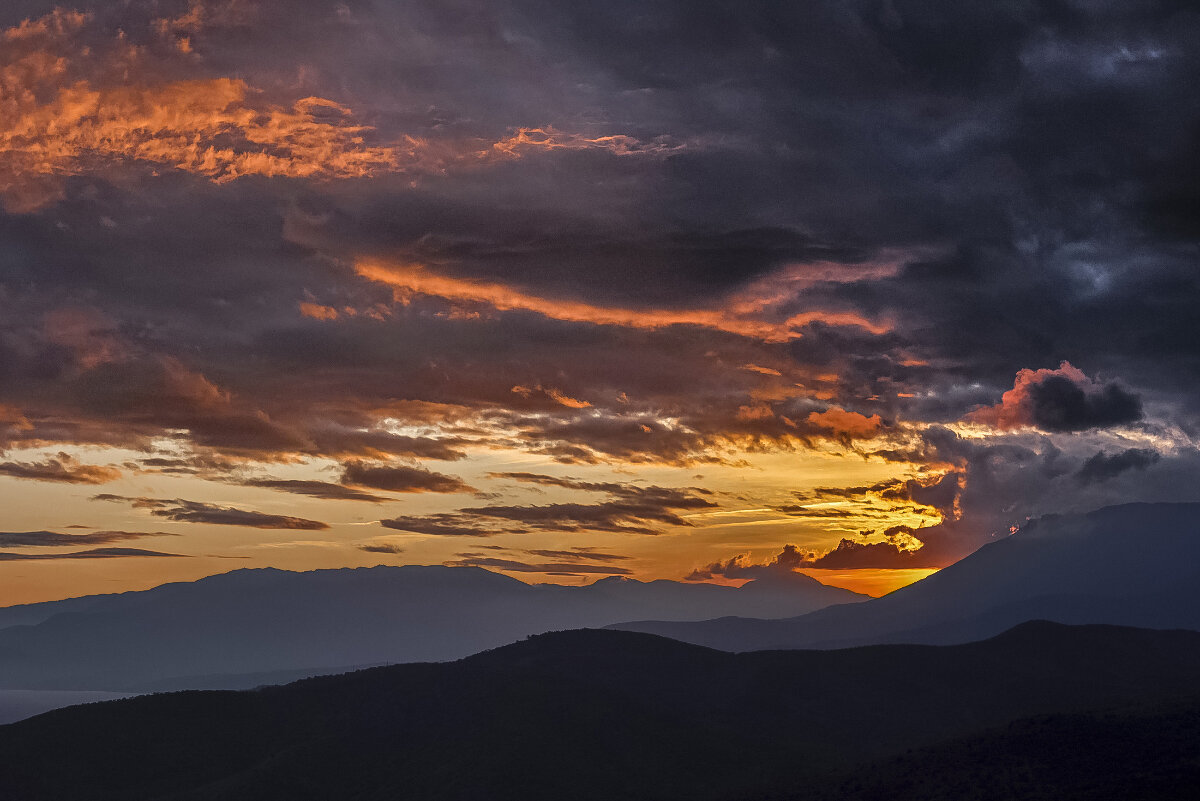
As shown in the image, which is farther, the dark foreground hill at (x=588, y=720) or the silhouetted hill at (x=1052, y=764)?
the dark foreground hill at (x=588, y=720)

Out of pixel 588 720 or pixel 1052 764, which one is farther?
pixel 588 720

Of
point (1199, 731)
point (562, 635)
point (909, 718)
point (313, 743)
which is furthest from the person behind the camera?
point (562, 635)

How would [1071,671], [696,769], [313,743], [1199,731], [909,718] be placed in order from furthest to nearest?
[1071,671] → [909,718] → [313,743] → [696,769] → [1199,731]

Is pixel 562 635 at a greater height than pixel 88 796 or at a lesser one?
greater

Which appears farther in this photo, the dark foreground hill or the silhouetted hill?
the dark foreground hill

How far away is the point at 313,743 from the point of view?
12412cm

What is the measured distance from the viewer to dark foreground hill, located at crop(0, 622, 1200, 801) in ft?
360

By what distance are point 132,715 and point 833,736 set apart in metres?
90.3

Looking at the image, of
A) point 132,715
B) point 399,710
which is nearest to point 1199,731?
point 399,710

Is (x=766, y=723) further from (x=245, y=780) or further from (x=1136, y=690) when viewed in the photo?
(x=245, y=780)

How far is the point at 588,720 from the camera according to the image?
407ft

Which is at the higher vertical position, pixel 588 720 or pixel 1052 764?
pixel 588 720

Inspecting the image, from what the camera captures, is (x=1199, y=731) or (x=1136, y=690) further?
(x=1136, y=690)

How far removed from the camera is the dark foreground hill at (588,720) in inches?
4316
